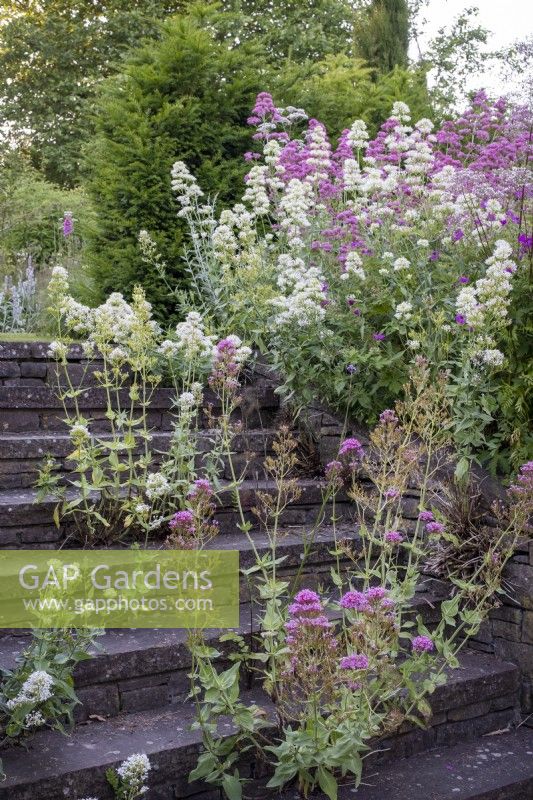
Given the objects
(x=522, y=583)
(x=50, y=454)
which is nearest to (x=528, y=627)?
(x=522, y=583)

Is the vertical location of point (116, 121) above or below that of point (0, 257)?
above

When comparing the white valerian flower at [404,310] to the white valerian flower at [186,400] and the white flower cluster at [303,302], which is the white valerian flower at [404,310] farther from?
the white valerian flower at [186,400]

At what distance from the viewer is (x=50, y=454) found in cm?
367

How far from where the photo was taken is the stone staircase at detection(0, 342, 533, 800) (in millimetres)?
2496

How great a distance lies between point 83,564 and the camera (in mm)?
3105

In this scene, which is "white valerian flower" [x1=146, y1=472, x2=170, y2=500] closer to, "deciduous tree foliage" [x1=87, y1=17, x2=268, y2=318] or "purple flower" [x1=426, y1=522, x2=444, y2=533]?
"purple flower" [x1=426, y1=522, x2=444, y2=533]

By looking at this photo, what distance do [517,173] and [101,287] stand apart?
3.32 m

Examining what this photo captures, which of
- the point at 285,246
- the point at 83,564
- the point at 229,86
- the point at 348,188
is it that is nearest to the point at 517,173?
the point at 348,188

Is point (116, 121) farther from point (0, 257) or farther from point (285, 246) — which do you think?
point (0, 257)

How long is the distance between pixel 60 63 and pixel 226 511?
16376 millimetres

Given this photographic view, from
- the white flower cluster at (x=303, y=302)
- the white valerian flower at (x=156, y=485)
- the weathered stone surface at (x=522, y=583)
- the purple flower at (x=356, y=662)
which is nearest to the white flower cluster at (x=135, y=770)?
the purple flower at (x=356, y=662)

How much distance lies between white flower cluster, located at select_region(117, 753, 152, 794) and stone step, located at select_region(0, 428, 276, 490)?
1277mm

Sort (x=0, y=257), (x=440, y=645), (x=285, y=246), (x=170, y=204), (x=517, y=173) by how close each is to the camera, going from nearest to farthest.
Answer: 1. (x=440, y=645)
2. (x=517, y=173)
3. (x=285, y=246)
4. (x=170, y=204)
5. (x=0, y=257)

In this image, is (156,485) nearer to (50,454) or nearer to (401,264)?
(50,454)
